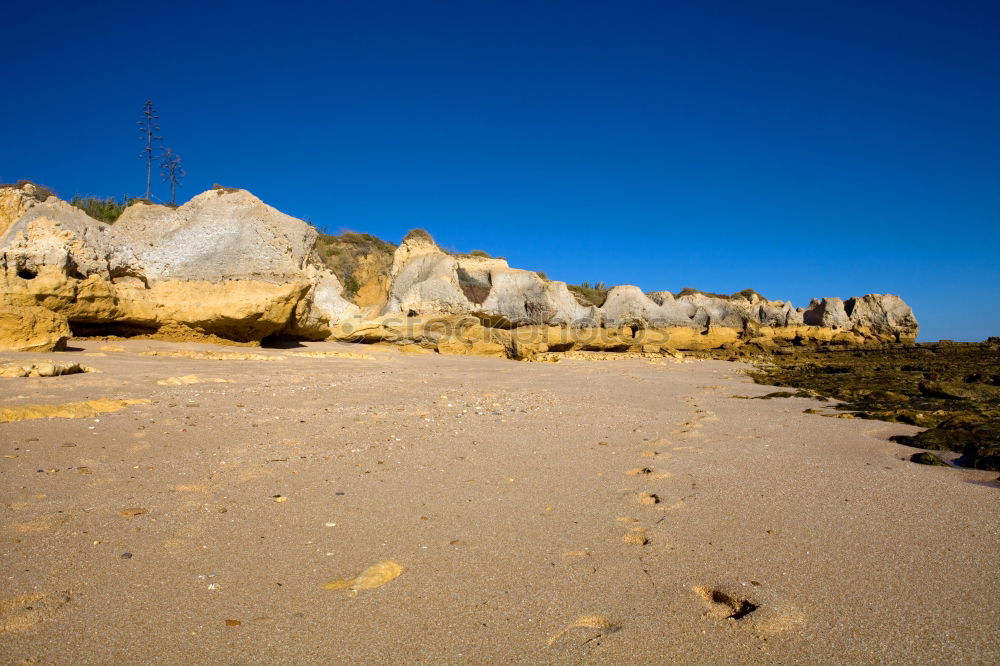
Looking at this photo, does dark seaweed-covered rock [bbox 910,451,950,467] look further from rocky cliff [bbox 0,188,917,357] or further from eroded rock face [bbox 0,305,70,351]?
rocky cliff [bbox 0,188,917,357]

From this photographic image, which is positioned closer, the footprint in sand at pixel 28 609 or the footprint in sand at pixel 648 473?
the footprint in sand at pixel 28 609

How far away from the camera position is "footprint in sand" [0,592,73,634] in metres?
1.57

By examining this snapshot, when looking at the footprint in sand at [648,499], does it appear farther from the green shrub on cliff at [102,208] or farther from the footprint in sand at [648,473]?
the green shrub on cliff at [102,208]

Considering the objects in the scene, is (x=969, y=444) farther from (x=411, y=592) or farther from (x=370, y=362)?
(x=370, y=362)

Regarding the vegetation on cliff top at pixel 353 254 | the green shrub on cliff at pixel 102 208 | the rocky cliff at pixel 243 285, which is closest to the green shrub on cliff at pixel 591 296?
the rocky cliff at pixel 243 285

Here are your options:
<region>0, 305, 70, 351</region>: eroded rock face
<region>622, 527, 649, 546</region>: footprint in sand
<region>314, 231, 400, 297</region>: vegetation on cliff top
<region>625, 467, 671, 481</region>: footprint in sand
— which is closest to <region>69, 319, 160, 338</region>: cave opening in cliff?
<region>0, 305, 70, 351</region>: eroded rock face

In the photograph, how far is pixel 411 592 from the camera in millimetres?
1912

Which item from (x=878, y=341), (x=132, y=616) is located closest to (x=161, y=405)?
(x=132, y=616)

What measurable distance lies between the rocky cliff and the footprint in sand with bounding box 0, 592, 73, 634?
22.5 ft

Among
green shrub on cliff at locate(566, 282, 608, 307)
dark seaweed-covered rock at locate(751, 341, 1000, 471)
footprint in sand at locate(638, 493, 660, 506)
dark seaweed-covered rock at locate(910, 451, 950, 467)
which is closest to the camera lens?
footprint in sand at locate(638, 493, 660, 506)

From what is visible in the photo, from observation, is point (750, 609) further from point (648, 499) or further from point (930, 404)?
point (930, 404)

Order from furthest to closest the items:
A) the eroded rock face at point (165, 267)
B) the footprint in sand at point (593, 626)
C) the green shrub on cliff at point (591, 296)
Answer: the green shrub on cliff at point (591, 296) → the eroded rock face at point (165, 267) → the footprint in sand at point (593, 626)

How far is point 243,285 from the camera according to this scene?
9.98 meters

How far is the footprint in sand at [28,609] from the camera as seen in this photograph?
157 cm
